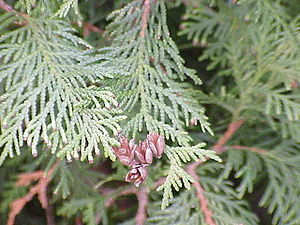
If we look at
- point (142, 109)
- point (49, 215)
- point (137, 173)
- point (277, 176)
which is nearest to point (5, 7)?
point (142, 109)

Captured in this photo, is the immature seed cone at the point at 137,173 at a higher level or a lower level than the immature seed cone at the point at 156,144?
lower

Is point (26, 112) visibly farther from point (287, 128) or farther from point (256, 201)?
point (256, 201)

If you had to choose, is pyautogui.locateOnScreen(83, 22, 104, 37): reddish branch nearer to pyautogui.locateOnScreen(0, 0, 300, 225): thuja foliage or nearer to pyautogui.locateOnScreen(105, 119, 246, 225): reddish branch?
pyautogui.locateOnScreen(0, 0, 300, 225): thuja foliage

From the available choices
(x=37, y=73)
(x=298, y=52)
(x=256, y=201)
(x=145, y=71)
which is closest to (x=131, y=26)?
(x=145, y=71)

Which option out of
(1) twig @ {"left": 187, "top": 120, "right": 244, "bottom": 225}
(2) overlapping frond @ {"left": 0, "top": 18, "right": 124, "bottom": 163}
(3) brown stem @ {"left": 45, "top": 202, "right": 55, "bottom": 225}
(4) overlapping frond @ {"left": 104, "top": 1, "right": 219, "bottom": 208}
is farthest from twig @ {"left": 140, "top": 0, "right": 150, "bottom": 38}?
(3) brown stem @ {"left": 45, "top": 202, "right": 55, "bottom": 225}

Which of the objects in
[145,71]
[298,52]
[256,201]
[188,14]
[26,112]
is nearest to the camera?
[26,112]

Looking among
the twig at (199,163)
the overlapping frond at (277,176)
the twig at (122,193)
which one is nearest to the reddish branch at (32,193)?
the twig at (122,193)

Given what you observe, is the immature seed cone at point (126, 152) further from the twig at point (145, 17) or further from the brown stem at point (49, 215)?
the brown stem at point (49, 215)
